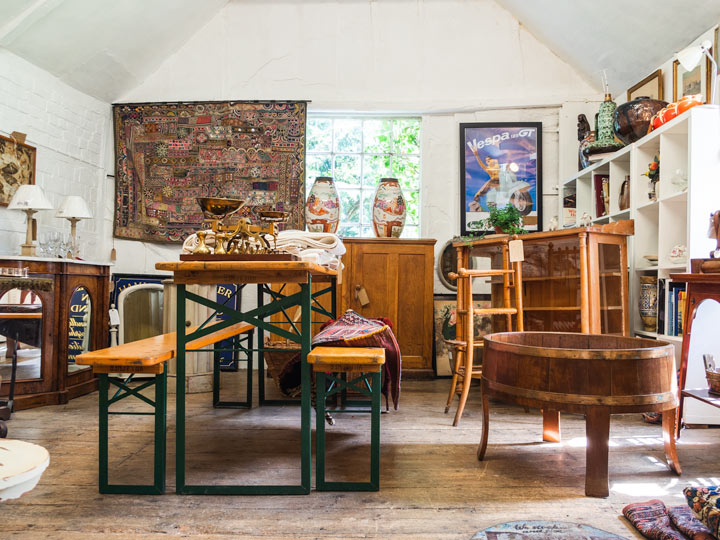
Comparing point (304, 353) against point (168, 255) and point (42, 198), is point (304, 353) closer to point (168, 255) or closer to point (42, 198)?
point (42, 198)

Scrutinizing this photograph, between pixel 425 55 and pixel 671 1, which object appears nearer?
pixel 671 1

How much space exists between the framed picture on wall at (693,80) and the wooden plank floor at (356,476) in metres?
2.23

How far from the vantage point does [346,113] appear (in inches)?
203

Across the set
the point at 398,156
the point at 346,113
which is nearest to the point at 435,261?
the point at 398,156

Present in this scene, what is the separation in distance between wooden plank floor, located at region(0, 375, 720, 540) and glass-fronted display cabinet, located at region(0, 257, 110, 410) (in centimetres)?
27

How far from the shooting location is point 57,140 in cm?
437

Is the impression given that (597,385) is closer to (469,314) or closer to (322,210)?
(469,314)

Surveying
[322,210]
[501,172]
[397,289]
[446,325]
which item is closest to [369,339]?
[397,289]

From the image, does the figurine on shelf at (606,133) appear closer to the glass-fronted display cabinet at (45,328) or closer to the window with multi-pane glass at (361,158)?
the window with multi-pane glass at (361,158)

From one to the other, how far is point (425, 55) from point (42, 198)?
3.64 metres

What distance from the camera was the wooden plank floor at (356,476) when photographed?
1.79 m

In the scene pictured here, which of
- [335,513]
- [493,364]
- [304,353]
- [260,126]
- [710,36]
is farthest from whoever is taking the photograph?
[260,126]

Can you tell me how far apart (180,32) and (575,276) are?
4.19m

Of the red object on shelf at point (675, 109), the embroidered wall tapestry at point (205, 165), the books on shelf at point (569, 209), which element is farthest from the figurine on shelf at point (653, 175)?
the embroidered wall tapestry at point (205, 165)
